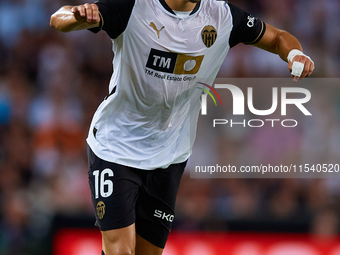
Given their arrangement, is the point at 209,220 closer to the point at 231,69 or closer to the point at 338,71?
the point at 231,69

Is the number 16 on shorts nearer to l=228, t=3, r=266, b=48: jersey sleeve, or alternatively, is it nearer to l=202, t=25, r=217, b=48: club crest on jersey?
l=202, t=25, r=217, b=48: club crest on jersey

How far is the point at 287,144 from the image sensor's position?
23.7 feet

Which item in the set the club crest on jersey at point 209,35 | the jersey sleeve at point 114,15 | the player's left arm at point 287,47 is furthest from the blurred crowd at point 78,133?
the jersey sleeve at point 114,15

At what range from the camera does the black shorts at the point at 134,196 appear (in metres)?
3.71

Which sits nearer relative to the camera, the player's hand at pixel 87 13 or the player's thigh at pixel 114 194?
the player's hand at pixel 87 13

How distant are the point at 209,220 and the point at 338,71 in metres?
3.40

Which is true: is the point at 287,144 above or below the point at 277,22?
below

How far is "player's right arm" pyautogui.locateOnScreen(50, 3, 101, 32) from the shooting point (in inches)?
118

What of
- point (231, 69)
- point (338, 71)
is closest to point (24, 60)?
point (231, 69)

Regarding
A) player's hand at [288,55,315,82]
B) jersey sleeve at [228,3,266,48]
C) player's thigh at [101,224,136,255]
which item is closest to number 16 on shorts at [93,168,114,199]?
player's thigh at [101,224,136,255]

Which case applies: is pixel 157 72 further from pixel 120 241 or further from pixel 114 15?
pixel 120 241

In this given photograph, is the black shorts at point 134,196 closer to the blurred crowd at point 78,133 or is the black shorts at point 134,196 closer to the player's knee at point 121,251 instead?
the player's knee at point 121,251

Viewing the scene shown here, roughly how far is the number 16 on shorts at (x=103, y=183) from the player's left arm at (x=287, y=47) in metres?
1.50

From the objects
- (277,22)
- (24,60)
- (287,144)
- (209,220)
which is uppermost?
(277,22)
